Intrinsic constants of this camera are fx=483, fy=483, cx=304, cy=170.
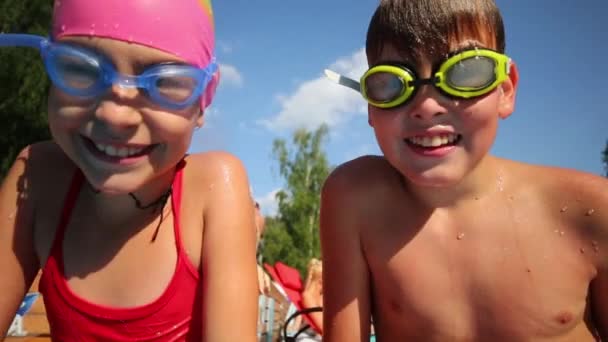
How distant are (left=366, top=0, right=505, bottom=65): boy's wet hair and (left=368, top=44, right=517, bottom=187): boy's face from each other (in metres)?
0.04

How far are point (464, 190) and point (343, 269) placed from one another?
1.92 feet

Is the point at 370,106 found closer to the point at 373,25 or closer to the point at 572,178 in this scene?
the point at 373,25

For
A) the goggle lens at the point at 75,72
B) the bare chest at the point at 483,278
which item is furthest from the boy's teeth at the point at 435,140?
the goggle lens at the point at 75,72

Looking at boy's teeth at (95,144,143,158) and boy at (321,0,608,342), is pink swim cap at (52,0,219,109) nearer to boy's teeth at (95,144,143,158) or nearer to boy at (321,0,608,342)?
boy's teeth at (95,144,143,158)

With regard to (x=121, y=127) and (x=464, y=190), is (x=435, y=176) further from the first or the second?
(x=121, y=127)

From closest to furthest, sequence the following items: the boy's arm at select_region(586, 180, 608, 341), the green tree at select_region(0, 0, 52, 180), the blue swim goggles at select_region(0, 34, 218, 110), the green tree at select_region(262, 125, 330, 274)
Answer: the blue swim goggles at select_region(0, 34, 218, 110)
the boy's arm at select_region(586, 180, 608, 341)
the green tree at select_region(0, 0, 52, 180)
the green tree at select_region(262, 125, 330, 274)

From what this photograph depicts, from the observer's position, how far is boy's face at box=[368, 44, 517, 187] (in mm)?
1692

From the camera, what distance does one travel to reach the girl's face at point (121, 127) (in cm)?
141

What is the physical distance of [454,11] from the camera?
1714 millimetres

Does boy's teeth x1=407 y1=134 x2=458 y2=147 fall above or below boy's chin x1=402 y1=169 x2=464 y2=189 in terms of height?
above

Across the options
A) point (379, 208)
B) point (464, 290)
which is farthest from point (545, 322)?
point (379, 208)

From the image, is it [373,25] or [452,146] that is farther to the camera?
[373,25]

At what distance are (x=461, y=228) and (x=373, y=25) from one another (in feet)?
2.86

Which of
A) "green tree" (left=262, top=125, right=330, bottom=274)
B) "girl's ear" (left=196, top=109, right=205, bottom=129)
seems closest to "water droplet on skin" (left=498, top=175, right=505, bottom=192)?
→ "girl's ear" (left=196, top=109, right=205, bottom=129)
